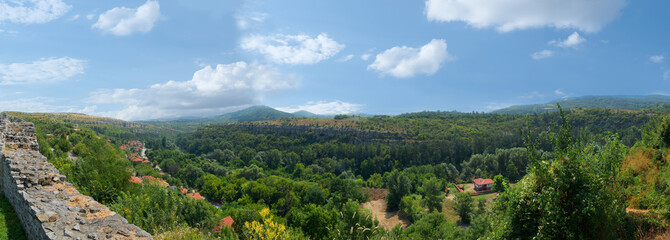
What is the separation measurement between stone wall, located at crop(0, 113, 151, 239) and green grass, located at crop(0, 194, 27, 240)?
0.23 metres

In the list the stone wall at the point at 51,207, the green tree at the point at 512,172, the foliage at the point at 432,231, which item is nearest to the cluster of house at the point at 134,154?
the stone wall at the point at 51,207

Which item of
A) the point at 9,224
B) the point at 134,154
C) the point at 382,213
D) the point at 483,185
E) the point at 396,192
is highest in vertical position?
the point at 9,224

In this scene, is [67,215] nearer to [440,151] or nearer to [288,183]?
[288,183]

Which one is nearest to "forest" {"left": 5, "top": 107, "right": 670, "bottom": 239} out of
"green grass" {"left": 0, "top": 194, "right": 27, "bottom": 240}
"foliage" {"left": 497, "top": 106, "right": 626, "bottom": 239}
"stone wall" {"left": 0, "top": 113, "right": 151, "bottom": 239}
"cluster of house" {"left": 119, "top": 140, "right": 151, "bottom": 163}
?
"foliage" {"left": 497, "top": 106, "right": 626, "bottom": 239}

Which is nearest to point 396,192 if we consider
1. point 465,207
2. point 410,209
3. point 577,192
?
point 410,209

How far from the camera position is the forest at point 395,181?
6293 millimetres

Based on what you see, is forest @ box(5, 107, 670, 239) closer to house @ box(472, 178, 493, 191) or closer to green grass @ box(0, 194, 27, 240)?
green grass @ box(0, 194, 27, 240)

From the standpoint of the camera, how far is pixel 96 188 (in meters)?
12.8

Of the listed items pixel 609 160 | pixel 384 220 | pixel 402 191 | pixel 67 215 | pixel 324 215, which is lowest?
pixel 384 220

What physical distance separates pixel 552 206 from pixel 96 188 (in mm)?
18569

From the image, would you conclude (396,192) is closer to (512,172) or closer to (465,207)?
(465,207)

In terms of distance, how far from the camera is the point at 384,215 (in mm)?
43938

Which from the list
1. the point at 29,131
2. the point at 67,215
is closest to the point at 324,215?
the point at 67,215

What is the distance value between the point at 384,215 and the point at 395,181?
24.3 ft
